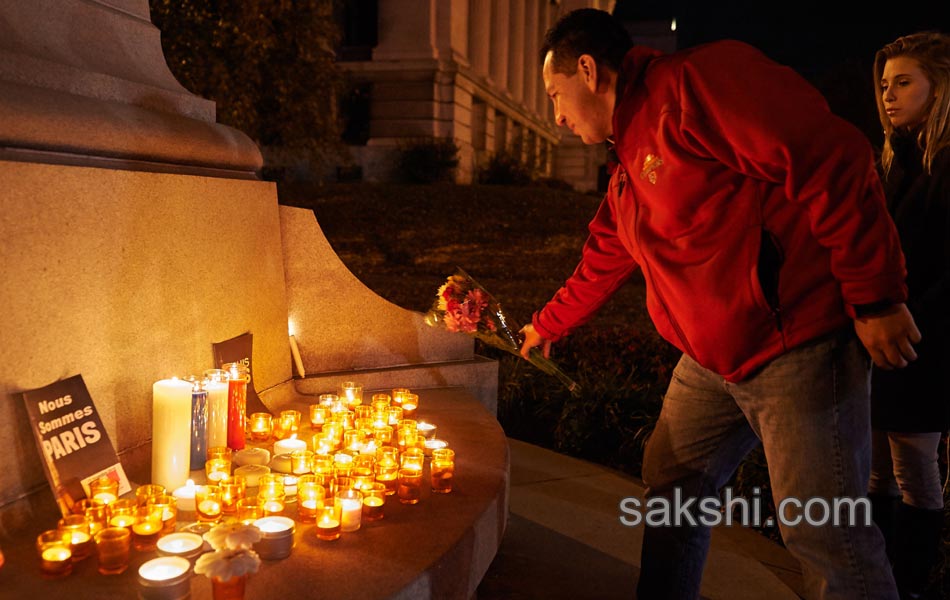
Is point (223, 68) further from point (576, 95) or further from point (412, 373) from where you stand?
point (576, 95)

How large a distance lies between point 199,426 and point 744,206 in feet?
6.51

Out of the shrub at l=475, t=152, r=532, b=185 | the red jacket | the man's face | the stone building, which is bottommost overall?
the red jacket

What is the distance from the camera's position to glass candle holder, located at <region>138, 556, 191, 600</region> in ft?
6.34

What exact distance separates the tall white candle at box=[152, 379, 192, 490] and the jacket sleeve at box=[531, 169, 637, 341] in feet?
4.70

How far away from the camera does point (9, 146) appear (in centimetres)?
248

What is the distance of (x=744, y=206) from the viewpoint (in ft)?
7.34

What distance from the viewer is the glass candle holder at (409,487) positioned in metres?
2.70

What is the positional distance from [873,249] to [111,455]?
92.9 inches

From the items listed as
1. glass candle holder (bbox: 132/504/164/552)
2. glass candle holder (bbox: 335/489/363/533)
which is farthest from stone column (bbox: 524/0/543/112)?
glass candle holder (bbox: 132/504/164/552)

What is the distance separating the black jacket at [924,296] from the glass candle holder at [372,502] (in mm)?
2083

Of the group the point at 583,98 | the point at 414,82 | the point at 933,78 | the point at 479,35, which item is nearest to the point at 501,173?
the point at 414,82

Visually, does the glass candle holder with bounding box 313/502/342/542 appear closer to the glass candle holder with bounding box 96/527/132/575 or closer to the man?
the glass candle holder with bounding box 96/527/132/575

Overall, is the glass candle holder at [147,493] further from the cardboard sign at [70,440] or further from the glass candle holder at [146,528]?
the cardboard sign at [70,440]

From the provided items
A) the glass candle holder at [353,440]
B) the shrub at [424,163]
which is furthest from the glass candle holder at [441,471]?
the shrub at [424,163]
